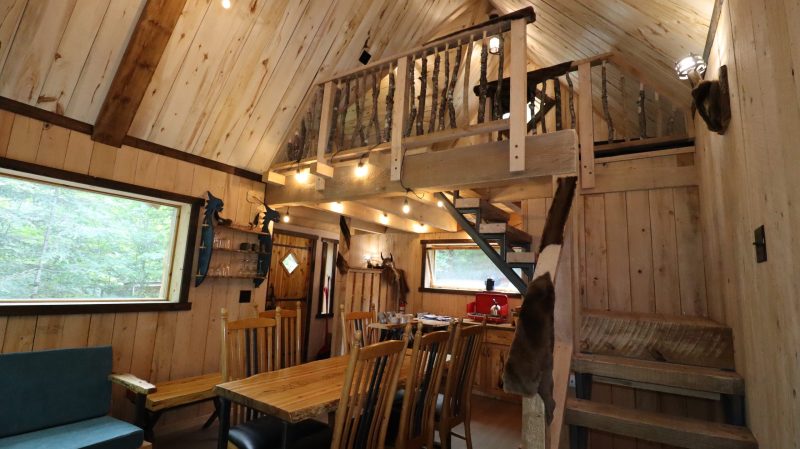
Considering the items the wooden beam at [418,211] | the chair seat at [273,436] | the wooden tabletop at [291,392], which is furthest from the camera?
the wooden beam at [418,211]

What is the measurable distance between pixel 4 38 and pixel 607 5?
389cm

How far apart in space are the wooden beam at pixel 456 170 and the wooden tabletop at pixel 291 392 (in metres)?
1.41

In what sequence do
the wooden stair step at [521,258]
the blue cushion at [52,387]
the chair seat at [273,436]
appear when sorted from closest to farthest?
1. the chair seat at [273,436]
2. the blue cushion at [52,387]
3. the wooden stair step at [521,258]

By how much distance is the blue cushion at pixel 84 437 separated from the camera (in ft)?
6.82

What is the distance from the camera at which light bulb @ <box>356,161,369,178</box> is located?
3350 mm

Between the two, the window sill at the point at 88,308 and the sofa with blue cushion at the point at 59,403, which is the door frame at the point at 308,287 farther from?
the sofa with blue cushion at the point at 59,403

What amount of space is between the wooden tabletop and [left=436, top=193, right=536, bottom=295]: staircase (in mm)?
1239

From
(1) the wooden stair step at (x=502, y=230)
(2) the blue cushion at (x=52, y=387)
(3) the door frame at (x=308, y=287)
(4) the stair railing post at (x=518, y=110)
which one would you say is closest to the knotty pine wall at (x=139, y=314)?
(2) the blue cushion at (x=52, y=387)

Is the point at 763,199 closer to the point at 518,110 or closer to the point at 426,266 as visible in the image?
the point at 518,110

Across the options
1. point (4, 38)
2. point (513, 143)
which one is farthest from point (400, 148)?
point (4, 38)

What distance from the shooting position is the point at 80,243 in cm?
294

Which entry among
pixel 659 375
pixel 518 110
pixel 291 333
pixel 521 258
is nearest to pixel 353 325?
pixel 291 333

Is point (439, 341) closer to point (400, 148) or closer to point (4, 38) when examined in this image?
point (400, 148)

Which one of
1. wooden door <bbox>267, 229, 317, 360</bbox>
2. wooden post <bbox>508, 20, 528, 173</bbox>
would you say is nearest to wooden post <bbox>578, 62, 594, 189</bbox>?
wooden post <bbox>508, 20, 528, 173</bbox>
